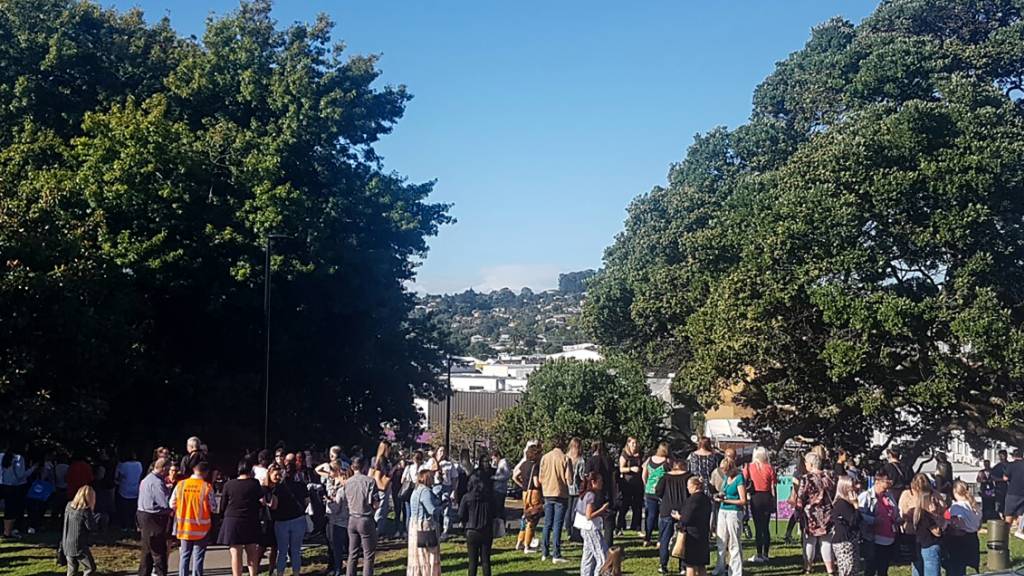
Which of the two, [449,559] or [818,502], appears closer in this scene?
[818,502]

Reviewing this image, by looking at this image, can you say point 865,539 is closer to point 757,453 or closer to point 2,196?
point 757,453

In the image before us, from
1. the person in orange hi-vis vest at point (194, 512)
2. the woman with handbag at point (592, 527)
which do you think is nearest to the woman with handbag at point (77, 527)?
the person in orange hi-vis vest at point (194, 512)

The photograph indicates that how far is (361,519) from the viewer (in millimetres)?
13094

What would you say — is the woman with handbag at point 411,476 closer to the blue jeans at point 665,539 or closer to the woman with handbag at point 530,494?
the woman with handbag at point 530,494

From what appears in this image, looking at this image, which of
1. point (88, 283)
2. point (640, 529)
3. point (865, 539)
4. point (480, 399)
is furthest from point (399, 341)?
point (480, 399)

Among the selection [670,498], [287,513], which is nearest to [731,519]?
[670,498]

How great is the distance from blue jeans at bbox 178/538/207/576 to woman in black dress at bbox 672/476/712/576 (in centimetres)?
571

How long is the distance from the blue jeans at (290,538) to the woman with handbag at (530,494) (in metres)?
3.75

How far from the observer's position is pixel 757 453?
14.8 metres

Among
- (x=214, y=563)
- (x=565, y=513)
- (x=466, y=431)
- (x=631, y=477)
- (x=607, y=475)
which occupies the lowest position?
(x=214, y=563)

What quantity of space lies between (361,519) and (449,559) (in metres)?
3.14

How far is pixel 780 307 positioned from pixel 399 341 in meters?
12.2

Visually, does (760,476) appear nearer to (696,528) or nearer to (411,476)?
(696,528)

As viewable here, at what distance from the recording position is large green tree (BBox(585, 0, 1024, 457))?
22016 mm
